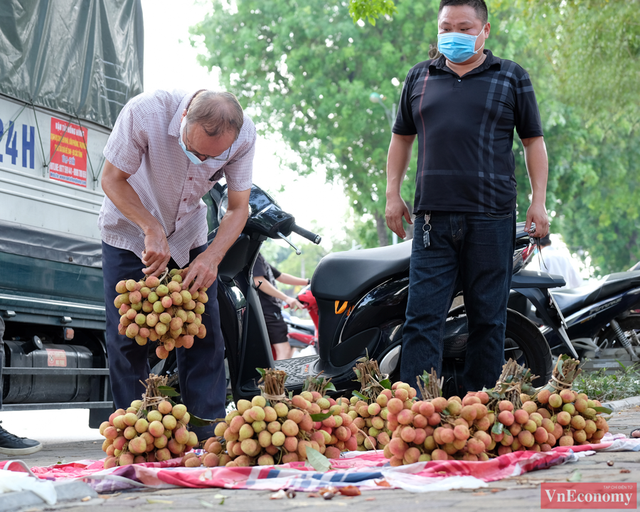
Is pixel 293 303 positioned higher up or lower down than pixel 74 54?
lower down

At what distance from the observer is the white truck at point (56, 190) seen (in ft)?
15.3

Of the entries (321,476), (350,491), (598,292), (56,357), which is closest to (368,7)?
(598,292)

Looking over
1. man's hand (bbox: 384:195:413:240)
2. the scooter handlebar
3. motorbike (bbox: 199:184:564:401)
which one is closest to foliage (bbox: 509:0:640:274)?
motorbike (bbox: 199:184:564:401)

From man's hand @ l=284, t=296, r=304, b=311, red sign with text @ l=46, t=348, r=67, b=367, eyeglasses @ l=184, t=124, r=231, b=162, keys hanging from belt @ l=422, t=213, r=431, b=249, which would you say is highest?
eyeglasses @ l=184, t=124, r=231, b=162

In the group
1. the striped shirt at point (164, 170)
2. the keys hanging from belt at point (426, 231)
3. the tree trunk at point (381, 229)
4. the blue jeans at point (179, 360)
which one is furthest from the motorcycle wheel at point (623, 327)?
the tree trunk at point (381, 229)

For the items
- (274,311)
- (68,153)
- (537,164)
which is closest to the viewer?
(537,164)

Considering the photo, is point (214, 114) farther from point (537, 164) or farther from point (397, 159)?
point (537, 164)

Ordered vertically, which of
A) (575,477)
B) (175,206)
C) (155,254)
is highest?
(175,206)

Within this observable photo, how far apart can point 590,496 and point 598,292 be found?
4.80m

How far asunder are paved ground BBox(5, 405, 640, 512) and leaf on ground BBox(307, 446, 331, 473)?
0.30 metres

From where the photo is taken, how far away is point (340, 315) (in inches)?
176

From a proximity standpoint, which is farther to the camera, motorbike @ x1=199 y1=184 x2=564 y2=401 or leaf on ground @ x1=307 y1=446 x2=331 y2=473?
motorbike @ x1=199 y1=184 x2=564 y2=401

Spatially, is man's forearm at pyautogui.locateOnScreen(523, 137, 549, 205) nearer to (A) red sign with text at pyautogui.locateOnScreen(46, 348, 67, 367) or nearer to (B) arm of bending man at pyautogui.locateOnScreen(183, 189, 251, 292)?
(B) arm of bending man at pyautogui.locateOnScreen(183, 189, 251, 292)

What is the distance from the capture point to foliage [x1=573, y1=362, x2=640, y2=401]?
20.1 feet
